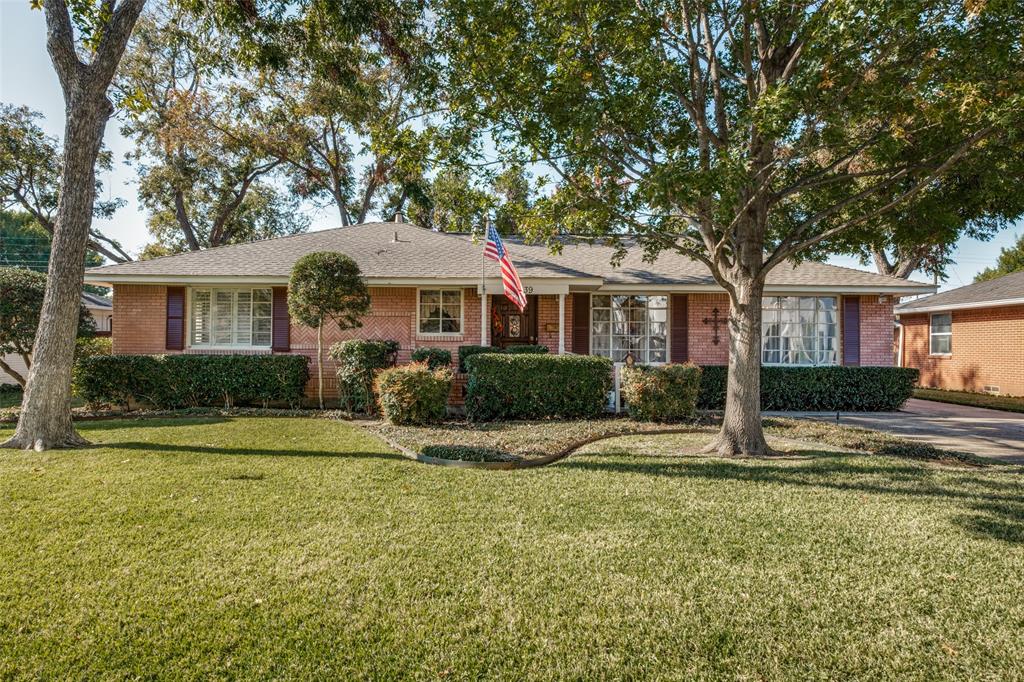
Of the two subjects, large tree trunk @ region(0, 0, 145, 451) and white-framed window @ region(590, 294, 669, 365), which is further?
white-framed window @ region(590, 294, 669, 365)

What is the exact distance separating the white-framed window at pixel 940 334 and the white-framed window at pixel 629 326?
39.9 ft

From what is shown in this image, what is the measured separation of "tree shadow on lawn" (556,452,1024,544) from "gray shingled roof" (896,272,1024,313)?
12488 millimetres

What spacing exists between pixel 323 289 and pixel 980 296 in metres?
19.7

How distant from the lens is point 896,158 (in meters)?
6.96

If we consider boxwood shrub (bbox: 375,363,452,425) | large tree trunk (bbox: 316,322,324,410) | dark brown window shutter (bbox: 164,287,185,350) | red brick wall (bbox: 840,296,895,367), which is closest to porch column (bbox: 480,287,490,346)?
boxwood shrub (bbox: 375,363,452,425)

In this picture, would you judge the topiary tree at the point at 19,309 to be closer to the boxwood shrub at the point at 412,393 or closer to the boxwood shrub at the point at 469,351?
the boxwood shrub at the point at 412,393

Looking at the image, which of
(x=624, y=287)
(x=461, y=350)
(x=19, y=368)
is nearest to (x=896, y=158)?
(x=624, y=287)

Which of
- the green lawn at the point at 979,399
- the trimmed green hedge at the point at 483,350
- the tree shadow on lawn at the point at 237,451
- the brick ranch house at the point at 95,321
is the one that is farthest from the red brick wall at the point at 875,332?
the brick ranch house at the point at 95,321

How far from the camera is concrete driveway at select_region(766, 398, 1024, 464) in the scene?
7.99m

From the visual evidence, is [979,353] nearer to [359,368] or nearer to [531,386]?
[531,386]

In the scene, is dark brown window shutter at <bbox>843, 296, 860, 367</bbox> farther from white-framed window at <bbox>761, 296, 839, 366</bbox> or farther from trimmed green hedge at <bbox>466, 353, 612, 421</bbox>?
trimmed green hedge at <bbox>466, 353, 612, 421</bbox>

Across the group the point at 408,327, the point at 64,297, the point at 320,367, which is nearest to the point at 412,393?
the point at 320,367

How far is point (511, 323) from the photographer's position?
1371 centimetres

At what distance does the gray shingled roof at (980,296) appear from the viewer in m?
15.4
